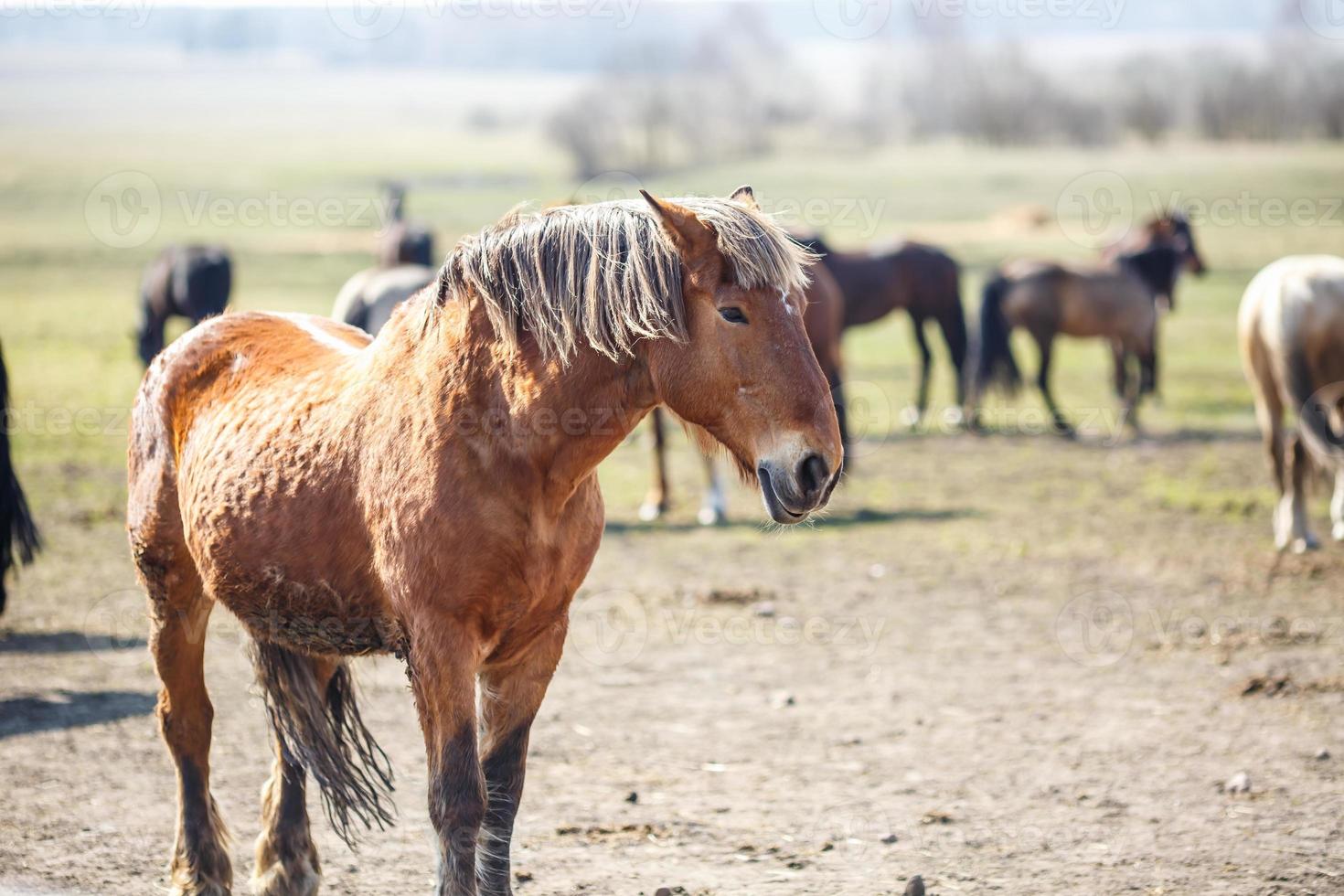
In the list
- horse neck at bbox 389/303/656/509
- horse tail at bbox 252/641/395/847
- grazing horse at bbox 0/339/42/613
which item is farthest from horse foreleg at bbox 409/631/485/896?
grazing horse at bbox 0/339/42/613

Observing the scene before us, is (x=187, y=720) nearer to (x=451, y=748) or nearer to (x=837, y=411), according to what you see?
(x=451, y=748)

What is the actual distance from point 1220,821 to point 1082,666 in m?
1.96

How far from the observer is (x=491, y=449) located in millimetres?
3146

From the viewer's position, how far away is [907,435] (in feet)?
44.9

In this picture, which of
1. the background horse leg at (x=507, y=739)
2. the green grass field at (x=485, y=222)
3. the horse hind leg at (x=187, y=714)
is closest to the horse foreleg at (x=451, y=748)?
the background horse leg at (x=507, y=739)

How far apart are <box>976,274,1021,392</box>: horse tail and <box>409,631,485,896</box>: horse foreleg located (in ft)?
36.7

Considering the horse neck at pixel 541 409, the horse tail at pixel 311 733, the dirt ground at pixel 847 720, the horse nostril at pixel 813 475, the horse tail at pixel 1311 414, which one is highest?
the horse neck at pixel 541 409

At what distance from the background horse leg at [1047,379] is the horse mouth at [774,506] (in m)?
11.1

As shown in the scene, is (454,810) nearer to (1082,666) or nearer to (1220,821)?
(1220,821)

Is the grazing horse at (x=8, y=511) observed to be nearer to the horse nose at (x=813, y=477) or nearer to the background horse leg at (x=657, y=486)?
the background horse leg at (x=657, y=486)

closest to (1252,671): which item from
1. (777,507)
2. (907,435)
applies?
(777,507)

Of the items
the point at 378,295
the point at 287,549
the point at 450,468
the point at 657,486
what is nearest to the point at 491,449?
the point at 450,468

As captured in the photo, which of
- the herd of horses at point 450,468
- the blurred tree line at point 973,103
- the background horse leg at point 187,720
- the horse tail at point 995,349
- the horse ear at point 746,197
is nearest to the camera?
the herd of horses at point 450,468

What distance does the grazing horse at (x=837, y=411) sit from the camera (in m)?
9.87
